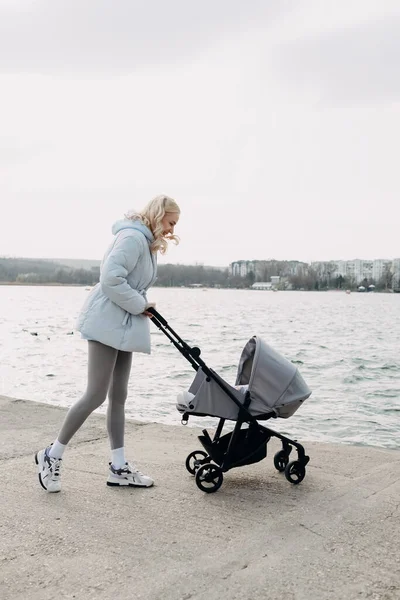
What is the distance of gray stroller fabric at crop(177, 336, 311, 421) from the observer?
4.58 meters

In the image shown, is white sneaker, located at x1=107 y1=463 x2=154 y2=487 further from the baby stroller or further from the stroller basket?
the stroller basket

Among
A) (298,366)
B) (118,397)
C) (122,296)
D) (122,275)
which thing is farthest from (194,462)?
(298,366)

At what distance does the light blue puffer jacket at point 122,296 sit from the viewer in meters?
4.35

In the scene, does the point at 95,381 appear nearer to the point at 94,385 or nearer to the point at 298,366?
the point at 94,385

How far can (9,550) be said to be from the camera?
343cm

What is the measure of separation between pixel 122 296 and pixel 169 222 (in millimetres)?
618

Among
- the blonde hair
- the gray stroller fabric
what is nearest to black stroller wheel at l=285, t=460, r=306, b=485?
the gray stroller fabric

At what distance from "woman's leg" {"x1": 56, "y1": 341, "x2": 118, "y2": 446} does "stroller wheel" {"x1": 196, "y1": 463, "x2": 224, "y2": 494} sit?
82 centimetres

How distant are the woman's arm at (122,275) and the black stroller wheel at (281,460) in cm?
158

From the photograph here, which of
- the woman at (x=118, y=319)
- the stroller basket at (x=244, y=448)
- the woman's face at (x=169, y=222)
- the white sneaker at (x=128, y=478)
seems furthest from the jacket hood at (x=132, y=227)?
the white sneaker at (x=128, y=478)

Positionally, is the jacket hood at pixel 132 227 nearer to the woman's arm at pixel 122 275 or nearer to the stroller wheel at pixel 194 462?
the woman's arm at pixel 122 275

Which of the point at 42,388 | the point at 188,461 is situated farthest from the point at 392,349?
the point at 188,461

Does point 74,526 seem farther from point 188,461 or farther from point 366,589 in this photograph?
point 366,589

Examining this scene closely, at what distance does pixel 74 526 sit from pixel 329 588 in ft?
4.90
